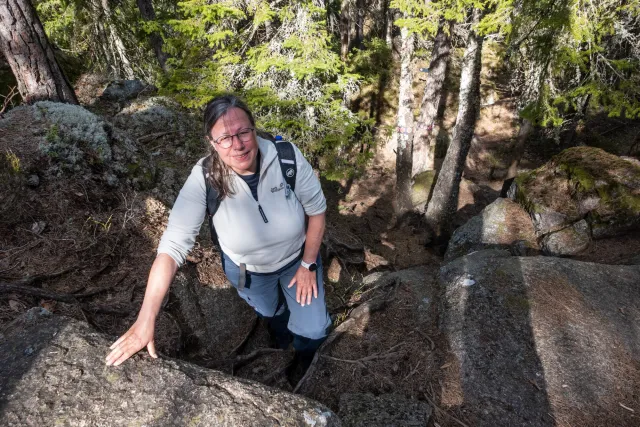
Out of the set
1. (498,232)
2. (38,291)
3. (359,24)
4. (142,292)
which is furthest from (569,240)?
(359,24)

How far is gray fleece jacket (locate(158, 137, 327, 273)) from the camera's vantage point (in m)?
2.61

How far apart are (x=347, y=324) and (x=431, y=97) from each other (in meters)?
8.73

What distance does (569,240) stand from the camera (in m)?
6.90

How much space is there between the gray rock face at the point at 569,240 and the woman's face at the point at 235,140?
673cm

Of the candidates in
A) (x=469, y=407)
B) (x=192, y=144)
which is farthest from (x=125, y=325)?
(x=192, y=144)

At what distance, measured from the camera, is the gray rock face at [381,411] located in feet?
8.66

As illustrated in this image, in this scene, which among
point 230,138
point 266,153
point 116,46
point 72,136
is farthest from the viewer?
point 116,46

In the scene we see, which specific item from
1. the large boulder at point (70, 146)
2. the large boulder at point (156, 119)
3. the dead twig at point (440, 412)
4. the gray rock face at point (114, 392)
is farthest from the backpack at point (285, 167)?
the large boulder at point (156, 119)

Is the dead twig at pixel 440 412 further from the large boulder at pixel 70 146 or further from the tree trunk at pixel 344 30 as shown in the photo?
the tree trunk at pixel 344 30

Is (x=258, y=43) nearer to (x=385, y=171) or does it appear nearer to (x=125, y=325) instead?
(x=125, y=325)

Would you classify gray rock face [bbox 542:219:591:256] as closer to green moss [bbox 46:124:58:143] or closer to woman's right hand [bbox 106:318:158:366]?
woman's right hand [bbox 106:318:158:366]

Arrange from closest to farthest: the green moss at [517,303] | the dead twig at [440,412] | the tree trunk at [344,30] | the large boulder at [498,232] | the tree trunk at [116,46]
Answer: the dead twig at [440,412], the green moss at [517,303], the large boulder at [498,232], the tree trunk at [116,46], the tree trunk at [344,30]

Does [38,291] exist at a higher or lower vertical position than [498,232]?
higher

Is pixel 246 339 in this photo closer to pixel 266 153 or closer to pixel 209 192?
pixel 209 192
